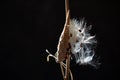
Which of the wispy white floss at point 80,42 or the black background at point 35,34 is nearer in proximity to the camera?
the wispy white floss at point 80,42

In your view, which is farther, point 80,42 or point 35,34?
point 35,34

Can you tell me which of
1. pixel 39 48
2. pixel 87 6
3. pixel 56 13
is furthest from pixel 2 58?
pixel 87 6

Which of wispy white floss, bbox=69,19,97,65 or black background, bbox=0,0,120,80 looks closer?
wispy white floss, bbox=69,19,97,65
